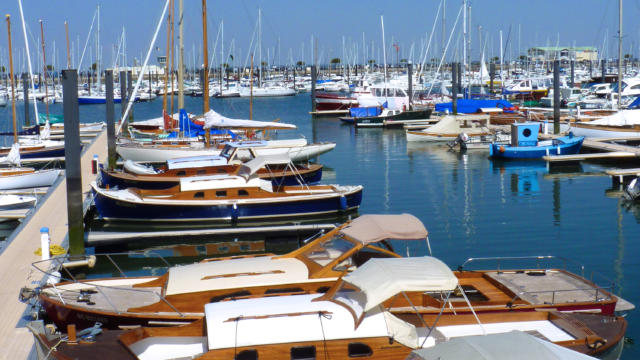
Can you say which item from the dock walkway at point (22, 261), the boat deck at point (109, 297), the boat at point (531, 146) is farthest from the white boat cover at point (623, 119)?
the boat deck at point (109, 297)

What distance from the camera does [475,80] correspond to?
117750 mm

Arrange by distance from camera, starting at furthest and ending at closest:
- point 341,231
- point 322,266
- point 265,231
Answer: point 265,231 → point 341,231 → point 322,266

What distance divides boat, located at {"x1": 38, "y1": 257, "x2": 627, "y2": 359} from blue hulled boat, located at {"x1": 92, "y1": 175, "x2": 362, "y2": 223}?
12.7 metres

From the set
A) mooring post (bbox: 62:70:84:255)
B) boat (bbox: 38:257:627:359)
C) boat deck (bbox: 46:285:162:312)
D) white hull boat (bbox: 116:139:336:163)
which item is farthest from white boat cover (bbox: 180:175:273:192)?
boat (bbox: 38:257:627:359)

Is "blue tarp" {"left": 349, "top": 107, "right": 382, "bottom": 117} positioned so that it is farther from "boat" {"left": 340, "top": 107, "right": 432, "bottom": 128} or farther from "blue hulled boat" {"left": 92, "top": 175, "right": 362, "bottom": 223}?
"blue hulled boat" {"left": 92, "top": 175, "right": 362, "bottom": 223}

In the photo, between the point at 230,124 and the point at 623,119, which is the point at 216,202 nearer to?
the point at 230,124

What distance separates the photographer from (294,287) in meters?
13.4

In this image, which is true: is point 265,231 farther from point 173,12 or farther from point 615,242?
point 173,12

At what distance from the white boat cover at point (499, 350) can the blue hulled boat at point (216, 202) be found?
628 inches

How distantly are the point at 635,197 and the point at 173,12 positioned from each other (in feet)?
82.0

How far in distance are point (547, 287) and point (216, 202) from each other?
1260 centimetres

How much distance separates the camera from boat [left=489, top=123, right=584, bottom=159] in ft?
126

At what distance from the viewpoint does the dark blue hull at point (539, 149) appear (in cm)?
3828

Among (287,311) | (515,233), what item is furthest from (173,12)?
(287,311)
